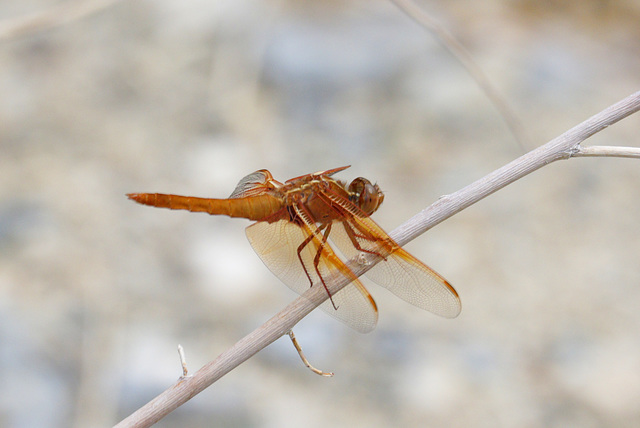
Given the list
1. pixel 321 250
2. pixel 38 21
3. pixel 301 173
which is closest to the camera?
pixel 321 250

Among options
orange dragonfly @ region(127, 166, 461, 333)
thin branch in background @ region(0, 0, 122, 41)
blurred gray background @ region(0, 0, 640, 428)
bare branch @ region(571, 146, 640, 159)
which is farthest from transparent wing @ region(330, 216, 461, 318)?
blurred gray background @ region(0, 0, 640, 428)

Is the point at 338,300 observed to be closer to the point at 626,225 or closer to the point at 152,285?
the point at 152,285

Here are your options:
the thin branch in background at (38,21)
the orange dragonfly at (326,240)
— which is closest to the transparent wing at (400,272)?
the orange dragonfly at (326,240)

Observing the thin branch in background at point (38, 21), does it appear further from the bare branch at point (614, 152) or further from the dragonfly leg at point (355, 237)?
A: the bare branch at point (614, 152)

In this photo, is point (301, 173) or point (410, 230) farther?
point (301, 173)

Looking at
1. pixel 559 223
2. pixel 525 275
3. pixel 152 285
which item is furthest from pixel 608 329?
pixel 152 285

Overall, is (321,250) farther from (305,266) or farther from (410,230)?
(410,230)

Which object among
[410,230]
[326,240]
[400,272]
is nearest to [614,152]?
[410,230]

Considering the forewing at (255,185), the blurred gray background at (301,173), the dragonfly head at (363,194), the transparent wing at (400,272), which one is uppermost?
the forewing at (255,185)
